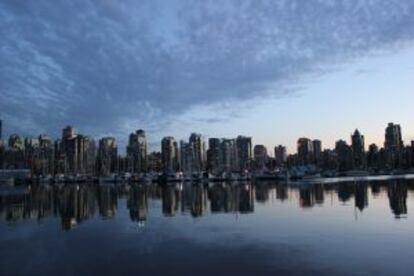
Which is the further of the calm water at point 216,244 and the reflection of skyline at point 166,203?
the reflection of skyline at point 166,203

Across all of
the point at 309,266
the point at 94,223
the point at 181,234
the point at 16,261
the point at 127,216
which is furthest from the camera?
the point at 127,216

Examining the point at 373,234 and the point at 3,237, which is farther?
the point at 3,237

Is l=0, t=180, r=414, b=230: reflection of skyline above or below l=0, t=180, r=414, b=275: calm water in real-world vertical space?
above

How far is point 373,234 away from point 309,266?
47.7 ft

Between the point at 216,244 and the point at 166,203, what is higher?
the point at 166,203

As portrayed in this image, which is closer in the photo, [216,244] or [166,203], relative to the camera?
[216,244]

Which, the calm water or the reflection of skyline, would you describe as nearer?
the calm water

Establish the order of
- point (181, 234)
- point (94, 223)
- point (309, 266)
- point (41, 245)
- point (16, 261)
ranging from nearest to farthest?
point (309, 266) → point (16, 261) → point (41, 245) → point (181, 234) → point (94, 223)

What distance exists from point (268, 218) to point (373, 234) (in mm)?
17136

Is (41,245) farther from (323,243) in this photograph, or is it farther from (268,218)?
(268,218)

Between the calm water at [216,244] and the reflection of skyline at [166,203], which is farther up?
the reflection of skyline at [166,203]

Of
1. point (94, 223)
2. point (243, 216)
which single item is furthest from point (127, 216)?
point (243, 216)

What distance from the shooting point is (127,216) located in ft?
206

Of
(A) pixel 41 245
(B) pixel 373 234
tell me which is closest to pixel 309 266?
(B) pixel 373 234
